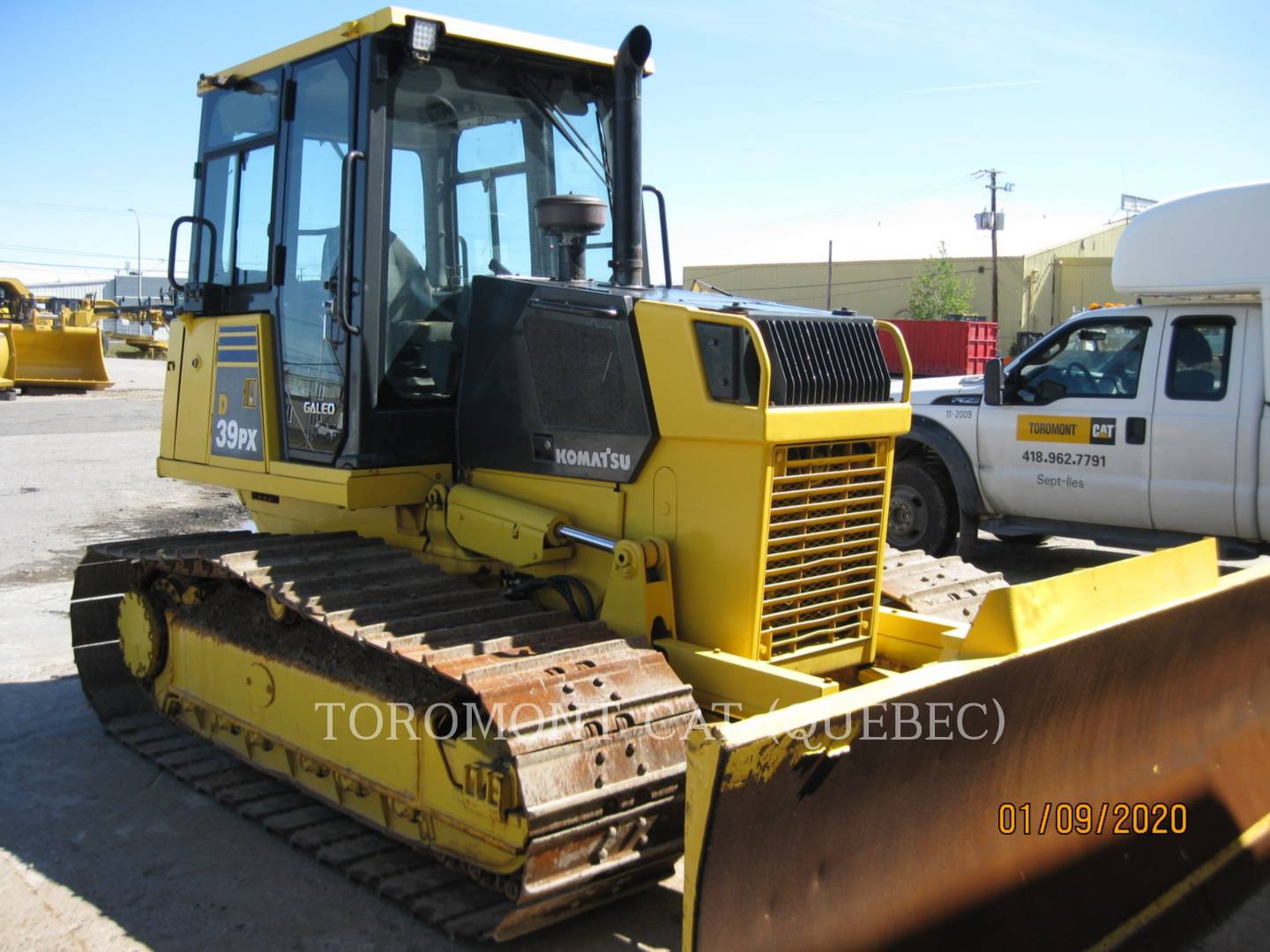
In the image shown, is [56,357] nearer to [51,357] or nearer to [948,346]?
[51,357]

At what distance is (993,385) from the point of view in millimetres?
9109

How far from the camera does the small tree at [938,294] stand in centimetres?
5644

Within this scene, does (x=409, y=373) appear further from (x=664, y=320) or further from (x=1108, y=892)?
(x=1108, y=892)

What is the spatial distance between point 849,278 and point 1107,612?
204 feet

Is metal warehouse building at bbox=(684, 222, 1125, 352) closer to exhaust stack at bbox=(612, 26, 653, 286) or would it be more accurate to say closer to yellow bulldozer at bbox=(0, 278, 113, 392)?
yellow bulldozer at bbox=(0, 278, 113, 392)

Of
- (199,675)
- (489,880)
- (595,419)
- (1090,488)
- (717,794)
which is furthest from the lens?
(1090,488)

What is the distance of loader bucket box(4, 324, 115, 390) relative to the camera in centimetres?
2608

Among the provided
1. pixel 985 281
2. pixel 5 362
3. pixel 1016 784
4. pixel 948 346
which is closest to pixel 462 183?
pixel 1016 784

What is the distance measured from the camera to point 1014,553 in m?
10.4

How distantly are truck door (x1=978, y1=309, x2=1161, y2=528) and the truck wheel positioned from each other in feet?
1.26

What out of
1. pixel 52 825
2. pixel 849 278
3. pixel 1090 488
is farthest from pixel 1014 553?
pixel 849 278

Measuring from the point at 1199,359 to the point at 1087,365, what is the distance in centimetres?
78
